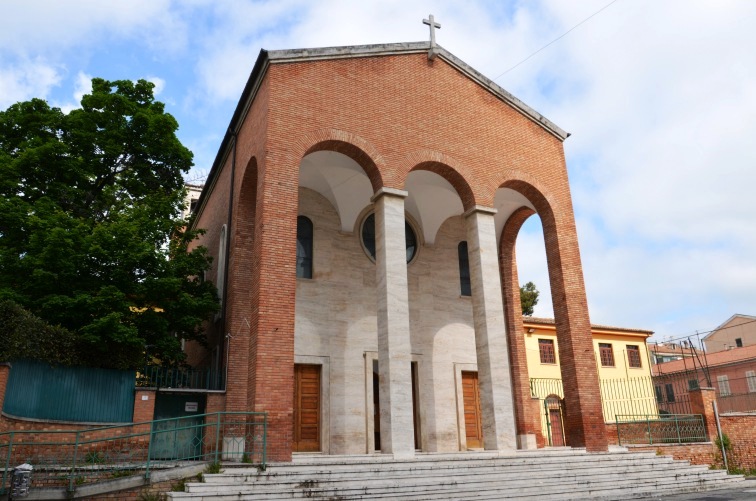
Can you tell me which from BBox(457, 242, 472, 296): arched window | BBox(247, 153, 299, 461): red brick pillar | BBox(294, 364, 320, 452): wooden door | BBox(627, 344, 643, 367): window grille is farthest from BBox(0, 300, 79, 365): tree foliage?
BBox(627, 344, 643, 367): window grille

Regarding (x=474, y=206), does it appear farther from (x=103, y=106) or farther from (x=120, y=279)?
(x=103, y=106)

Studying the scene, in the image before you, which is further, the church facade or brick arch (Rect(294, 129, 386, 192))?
brick arch (Rect(294, 129, 386, 192))

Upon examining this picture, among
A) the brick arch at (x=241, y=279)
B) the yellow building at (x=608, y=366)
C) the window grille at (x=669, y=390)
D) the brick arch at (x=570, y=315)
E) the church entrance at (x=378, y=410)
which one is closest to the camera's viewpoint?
the brick arch at (x=241, y=279)

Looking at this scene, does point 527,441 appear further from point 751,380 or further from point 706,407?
point 751,380

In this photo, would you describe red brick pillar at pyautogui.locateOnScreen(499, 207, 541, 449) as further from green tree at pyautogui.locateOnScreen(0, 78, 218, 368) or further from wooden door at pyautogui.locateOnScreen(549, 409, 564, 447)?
wooden door at pyautogui.locateOnScreen(549, 409, 564, 447)

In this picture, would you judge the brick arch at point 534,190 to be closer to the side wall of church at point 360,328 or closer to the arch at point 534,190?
the arch at point 534,190

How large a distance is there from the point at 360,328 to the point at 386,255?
11.4 ft

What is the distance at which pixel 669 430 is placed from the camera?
47.0ft

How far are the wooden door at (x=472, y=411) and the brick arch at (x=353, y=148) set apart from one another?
6520 mm

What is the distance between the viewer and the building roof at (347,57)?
12.9 metres

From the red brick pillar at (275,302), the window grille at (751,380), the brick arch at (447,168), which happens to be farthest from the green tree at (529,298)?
the red brick pillar at (275,302)

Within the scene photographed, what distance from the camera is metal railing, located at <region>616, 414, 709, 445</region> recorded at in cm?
1421

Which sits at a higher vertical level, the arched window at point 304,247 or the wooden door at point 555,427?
the arched window at point 304,247

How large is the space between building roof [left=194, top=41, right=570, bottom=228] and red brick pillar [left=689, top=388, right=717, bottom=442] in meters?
7.66
